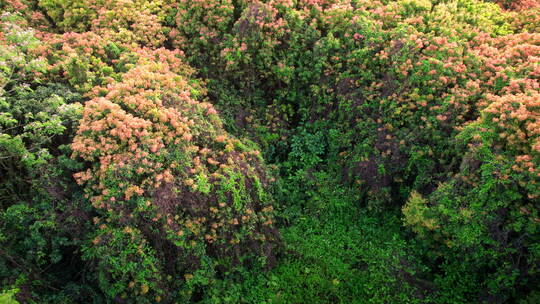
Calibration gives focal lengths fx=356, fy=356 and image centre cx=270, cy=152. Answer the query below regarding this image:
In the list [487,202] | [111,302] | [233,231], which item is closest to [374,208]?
[487,202]

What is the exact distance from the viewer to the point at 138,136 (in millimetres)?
5387

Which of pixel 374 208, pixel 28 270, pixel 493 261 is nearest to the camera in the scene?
pixel 28 270

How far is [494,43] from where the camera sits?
777 centimetres

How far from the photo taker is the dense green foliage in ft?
17.4

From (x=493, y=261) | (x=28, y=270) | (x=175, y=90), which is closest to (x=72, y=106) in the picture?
(x=175, y=90)

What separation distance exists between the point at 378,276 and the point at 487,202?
2.20m

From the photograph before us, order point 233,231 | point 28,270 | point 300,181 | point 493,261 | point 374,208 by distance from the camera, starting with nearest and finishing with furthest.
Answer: point 28,270
point 493,261
point 233,231
point 374,208
point 300,181

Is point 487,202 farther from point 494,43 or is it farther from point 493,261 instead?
point 494,43

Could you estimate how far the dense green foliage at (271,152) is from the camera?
5309 mm

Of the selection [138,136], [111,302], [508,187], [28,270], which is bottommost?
[111,302]

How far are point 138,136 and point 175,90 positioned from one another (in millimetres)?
1541

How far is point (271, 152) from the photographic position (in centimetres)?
848

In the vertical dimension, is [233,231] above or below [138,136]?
below

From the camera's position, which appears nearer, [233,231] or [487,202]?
[487,202]
